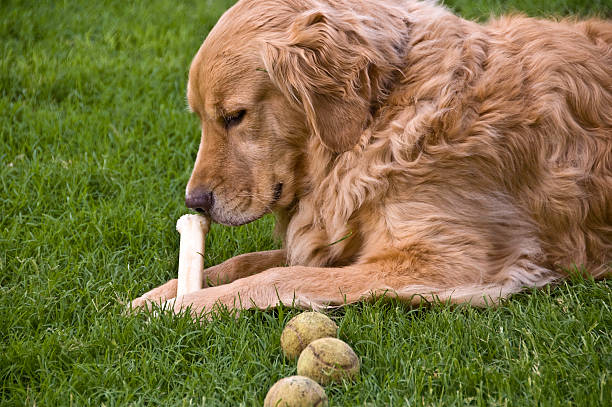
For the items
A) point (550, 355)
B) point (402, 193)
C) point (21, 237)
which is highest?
point (402, 193)

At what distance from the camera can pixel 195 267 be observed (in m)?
3.52

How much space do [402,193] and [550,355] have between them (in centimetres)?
100

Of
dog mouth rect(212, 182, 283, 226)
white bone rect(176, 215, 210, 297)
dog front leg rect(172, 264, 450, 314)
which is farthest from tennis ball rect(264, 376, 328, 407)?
dog mouth rect(212, 182, 283, 226)

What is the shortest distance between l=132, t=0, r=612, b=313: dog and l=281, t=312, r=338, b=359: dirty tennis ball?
0.31 m

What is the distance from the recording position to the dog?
3.27 meters

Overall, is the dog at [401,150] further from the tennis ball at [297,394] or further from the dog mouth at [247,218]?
the tennis ball at [297,394]

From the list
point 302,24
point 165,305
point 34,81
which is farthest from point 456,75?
point 34,81

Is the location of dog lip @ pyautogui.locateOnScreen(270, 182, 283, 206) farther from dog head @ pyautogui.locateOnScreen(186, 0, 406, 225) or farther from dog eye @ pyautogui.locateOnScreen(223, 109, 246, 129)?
dog eye @ pyautogui.locateOnScreen(223, 109, 246, 129)

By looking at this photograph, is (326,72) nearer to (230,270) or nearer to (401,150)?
(401,150)

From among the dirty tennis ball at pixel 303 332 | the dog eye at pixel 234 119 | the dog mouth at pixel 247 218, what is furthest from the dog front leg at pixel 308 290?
the dog eye at pixel 234 119

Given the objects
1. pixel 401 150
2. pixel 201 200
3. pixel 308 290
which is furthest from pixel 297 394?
pixel 201 200

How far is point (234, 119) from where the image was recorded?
11.5ft

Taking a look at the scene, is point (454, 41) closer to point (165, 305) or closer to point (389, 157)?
point (389, 157)

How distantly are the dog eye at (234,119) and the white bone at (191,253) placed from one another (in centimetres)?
52
